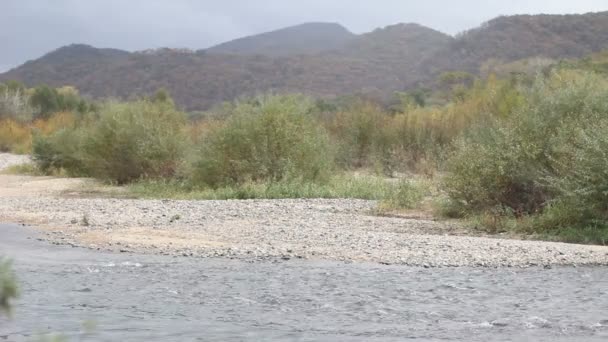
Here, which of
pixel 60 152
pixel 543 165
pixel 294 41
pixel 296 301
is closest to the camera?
pixel 296 301

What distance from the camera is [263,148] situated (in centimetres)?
2772

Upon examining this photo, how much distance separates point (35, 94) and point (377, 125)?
50.9 m

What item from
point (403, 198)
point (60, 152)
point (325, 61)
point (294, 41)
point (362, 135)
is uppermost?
point (294, 41)

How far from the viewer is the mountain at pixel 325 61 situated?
3516 inches

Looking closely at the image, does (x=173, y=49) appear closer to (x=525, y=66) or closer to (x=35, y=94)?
(x=35, y=94)

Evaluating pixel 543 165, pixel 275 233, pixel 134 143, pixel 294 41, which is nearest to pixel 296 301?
pixel 275 233

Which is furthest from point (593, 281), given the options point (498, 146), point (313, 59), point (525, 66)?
point (313, 59)

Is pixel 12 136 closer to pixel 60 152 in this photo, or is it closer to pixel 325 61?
pixel 60 152

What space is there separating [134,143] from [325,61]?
80.7m

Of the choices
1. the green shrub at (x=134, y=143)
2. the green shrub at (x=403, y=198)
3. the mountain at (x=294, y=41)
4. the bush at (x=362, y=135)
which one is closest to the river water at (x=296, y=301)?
the green shrub at (x=403, y=198)

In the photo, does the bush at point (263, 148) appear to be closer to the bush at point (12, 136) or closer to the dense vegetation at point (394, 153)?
the dense vegetation at point (394, 153)

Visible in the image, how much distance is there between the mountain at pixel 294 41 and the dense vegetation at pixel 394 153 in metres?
79.9

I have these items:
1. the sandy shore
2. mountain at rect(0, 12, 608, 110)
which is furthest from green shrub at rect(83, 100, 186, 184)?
mountain at rect(0, 12, 608, 110)

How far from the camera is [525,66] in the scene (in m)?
78.4
